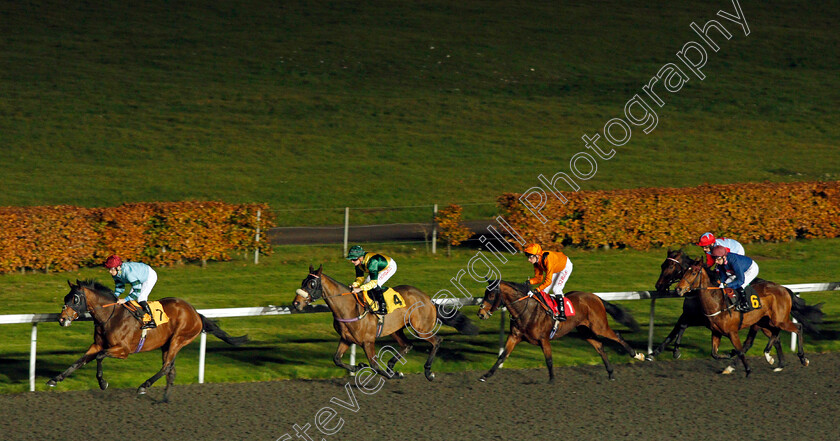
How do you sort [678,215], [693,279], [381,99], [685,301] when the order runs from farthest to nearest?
[381,99], [678,215], [685,301], [693,279]

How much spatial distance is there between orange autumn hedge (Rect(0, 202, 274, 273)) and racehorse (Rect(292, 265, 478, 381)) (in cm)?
609

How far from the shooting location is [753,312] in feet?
31.1

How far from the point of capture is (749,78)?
119 feet

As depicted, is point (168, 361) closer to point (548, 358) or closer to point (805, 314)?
point (548, 358)

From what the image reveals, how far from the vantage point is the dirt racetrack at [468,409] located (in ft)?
23.9

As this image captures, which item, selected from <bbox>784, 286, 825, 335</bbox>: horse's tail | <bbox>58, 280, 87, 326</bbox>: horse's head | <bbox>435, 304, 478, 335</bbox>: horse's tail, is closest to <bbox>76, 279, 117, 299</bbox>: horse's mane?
<bbox>58, 280, 87, 326</bbox>: horse's head

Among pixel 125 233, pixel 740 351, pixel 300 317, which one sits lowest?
pixel 300 317

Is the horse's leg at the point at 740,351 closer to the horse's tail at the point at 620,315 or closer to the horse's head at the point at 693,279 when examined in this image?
the horse's head at the point at 693,279

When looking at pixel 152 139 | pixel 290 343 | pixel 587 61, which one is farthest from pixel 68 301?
pixel 587 61

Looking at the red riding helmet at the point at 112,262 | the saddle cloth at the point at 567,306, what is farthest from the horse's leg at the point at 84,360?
the saddle cloth at the point at 567,306

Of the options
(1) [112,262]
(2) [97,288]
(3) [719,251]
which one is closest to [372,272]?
(1) [112,262]

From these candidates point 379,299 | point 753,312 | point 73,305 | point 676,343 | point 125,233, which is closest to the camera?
point 73,305

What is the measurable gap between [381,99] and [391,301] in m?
Answer: 23.6

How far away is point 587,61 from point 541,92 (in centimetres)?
475
